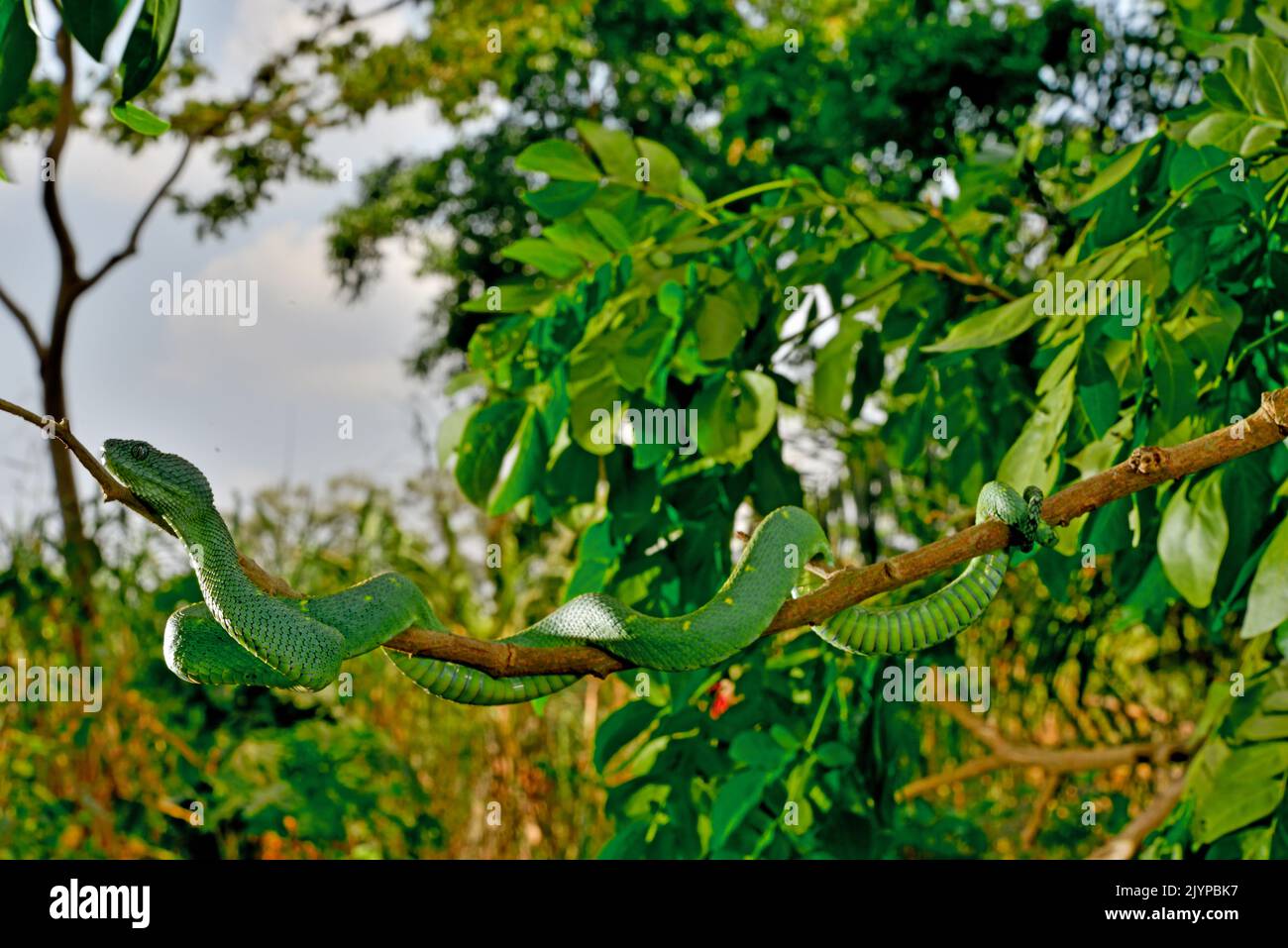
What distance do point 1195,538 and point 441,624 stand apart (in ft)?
3.92

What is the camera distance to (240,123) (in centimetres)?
888

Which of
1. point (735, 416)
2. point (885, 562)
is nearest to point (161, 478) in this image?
point (885, 562)

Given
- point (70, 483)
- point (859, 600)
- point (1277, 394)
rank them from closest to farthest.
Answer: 1. point (859, 600)
2. point (1277, 394)
3. point (70, 483)

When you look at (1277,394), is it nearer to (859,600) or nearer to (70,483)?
(859,600)

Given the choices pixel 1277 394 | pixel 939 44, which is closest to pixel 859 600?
pixel 1277 394

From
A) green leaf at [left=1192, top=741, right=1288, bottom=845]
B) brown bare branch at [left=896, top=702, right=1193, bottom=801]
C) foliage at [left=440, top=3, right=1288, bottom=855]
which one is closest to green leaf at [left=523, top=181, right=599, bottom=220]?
foliage at [left=440, top=3, right=1288, bottom=855]

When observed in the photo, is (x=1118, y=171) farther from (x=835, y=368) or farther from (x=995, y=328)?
(x=835, y=368)

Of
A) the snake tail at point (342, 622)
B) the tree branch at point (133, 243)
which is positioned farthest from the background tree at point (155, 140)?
the snake tail at point (342, 622)

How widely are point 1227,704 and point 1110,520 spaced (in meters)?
0.63

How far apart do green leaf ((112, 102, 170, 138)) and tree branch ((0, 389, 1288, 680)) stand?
11.3 inches

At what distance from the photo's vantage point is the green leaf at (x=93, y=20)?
1.19 metres

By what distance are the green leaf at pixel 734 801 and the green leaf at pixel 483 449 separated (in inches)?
28.6

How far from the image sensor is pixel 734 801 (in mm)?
2529

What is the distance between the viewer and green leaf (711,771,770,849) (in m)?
2.49
